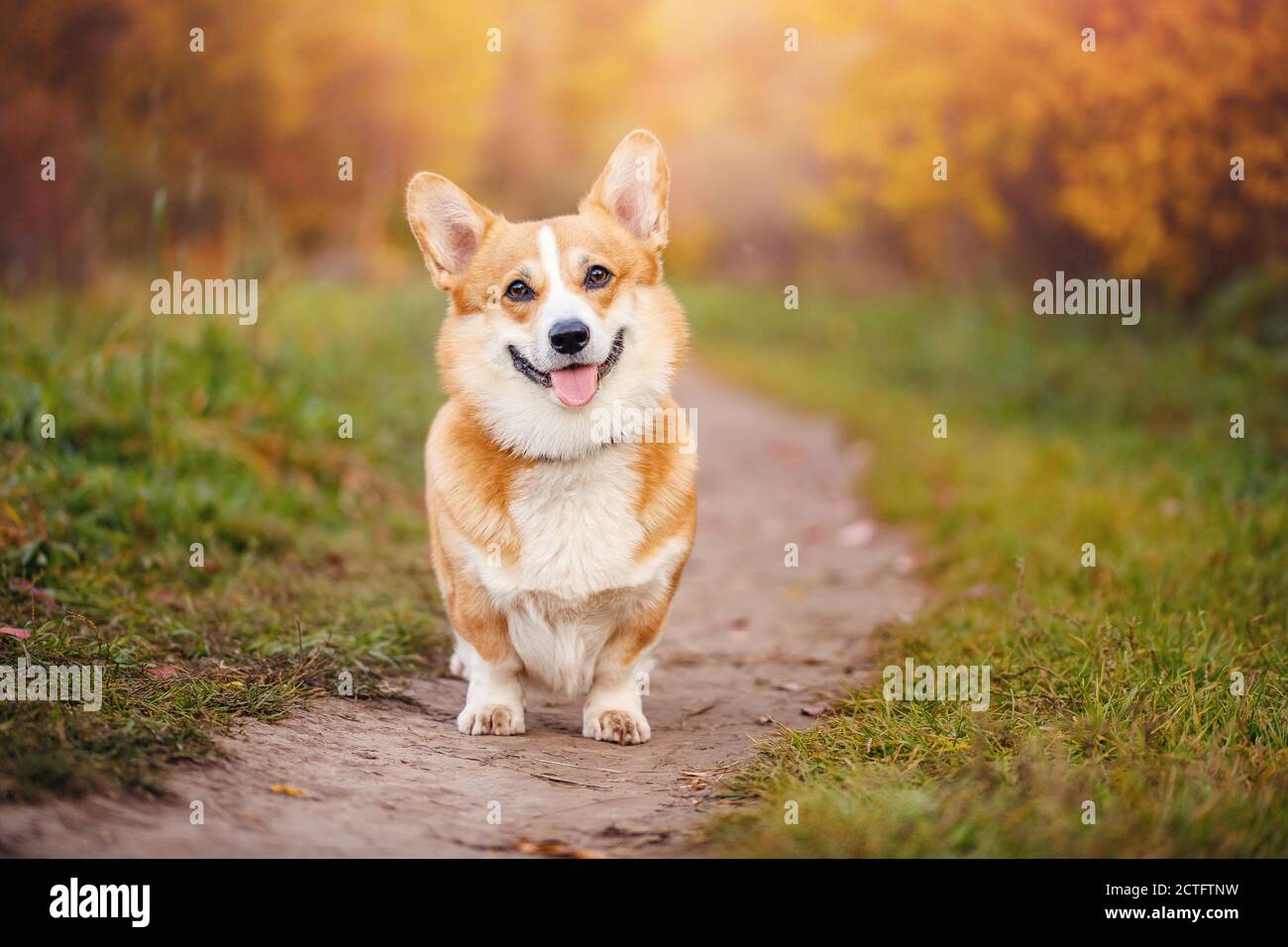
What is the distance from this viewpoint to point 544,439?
11.1ft

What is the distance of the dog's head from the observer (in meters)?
3.33

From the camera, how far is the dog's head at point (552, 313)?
10.9 feet

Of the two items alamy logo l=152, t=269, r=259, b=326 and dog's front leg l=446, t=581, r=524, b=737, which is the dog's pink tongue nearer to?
dog's front leg l=446, t=581, r=524, b=737

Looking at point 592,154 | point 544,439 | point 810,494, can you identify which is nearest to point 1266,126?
point 810,494

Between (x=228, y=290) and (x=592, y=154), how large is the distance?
21769 millimetres

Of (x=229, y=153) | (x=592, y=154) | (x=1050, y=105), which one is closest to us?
(x=1050, y=105)

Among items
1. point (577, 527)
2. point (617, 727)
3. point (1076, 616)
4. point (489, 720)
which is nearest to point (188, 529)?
point (489, 720)

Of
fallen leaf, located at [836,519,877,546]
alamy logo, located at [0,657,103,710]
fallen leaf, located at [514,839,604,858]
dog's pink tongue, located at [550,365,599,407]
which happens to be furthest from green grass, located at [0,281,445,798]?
fallen leaf, located at [836,519,877,546]

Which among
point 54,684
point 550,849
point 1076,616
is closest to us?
point 550,849

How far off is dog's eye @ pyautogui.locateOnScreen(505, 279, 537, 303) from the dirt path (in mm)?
1255

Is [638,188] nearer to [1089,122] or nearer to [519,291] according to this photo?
[519,291]

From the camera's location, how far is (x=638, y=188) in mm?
3734

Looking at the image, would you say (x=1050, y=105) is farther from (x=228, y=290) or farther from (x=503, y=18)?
(x=503, y=18)
